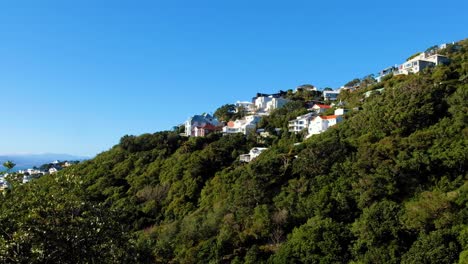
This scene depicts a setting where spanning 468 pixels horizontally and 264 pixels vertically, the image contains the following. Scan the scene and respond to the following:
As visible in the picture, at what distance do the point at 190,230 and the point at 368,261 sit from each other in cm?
1455

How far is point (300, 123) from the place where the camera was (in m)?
57.4

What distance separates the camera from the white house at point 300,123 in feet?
186

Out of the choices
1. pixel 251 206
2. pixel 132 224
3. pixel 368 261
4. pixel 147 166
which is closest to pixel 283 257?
pixel 368 261

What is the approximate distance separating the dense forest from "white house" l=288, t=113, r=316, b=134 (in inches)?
301

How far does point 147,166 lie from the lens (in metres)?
53.5

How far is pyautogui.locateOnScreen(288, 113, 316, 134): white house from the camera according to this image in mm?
56688

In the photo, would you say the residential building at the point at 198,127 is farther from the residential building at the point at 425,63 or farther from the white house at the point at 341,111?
the residential building at the point at 425,63

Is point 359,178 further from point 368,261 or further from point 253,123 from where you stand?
point 253,123

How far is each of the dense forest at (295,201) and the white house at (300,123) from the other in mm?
7646

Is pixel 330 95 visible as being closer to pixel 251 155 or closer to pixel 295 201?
pixel 251 155

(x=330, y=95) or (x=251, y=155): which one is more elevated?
(x=330, y=95)

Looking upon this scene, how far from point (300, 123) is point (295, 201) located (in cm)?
2573

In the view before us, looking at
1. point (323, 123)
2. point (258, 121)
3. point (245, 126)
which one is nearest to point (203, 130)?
point (245, 126)

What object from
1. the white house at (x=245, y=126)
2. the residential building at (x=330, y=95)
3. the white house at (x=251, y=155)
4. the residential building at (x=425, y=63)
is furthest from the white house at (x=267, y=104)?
the white house at (x=251, y=155)
